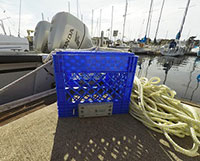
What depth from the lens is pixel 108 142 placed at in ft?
3.31

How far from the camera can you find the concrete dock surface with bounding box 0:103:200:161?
88 cm

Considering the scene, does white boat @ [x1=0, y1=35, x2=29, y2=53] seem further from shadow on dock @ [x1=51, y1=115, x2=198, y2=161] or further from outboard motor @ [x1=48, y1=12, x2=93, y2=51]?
shadow on dock @ [x1=51, y1=115, x2=198, y2=161]

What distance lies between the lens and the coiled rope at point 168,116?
1031mm

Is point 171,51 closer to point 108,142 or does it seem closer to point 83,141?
point 108,142

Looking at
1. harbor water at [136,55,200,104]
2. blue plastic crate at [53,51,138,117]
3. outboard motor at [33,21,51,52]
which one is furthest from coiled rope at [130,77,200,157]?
outboard motor at [33,21,51,52]

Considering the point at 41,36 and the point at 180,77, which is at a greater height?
the point at 41,36

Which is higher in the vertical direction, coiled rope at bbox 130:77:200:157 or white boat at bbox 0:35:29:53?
white boat at bbox 0:35:29:53

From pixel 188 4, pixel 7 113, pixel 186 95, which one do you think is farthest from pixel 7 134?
pixel 188 4

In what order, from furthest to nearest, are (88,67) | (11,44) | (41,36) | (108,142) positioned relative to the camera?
(11,44) < (41,36) < (88,67) < (108,142)

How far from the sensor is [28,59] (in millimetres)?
2170

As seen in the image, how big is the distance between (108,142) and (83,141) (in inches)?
10.5

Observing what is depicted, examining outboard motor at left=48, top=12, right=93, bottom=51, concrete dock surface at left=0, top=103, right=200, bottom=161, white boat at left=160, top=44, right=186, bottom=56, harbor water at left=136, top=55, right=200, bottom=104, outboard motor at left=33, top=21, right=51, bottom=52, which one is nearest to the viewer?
concrete dock surface at left=0, top=103, right=200, bottom=161

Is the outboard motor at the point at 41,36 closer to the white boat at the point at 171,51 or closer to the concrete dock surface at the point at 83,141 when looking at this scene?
the concrete dock surface at the point at 83,141

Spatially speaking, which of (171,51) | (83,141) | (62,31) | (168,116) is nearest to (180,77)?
(168,116)
